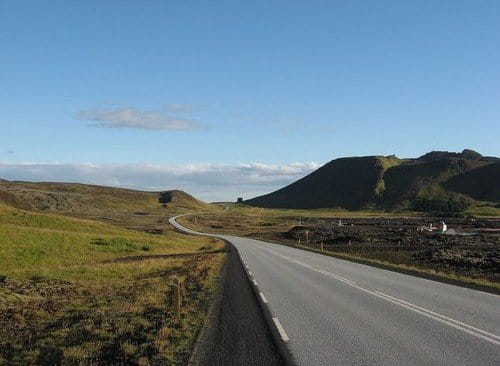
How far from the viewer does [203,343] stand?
445 inches

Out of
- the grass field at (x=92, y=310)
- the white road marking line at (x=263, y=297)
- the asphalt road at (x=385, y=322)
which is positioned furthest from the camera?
the white road marking line at (x=263, y=297)

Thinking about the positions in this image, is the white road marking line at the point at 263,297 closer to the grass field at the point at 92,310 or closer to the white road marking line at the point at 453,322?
the grass field at the point at 92,310

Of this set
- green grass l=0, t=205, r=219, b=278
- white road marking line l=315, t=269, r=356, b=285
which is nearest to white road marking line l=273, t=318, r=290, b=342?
white road marking line l=315, t=269, r=356, b=285

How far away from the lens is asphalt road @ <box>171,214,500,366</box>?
9680 millimetres

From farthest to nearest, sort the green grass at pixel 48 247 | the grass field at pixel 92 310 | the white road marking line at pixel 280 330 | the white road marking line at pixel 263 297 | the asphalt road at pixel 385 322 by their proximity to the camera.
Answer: the green grass at pixel 48 247 < the white road marking line at pixel 263 297 < the white road marking line at pixel 280 330 < the grass field at pixel 92 310 < the asphalt road at pixel 385 322

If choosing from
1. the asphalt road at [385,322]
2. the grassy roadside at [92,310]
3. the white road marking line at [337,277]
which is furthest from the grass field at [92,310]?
the white road marking line at [337,277]

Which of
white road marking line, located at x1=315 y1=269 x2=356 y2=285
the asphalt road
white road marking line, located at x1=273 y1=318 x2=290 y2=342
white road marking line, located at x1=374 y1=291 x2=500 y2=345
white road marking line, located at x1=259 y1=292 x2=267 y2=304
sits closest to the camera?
the asphalt road

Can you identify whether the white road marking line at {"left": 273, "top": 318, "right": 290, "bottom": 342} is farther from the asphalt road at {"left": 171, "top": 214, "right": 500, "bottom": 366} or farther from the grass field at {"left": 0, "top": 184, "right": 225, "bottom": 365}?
the grass field at {"left": 0, "top": 184, "right": 225, "bottom": 365}

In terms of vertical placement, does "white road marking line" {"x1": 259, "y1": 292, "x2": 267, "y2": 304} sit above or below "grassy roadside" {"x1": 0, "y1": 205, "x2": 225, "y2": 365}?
above

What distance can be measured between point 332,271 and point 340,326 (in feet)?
54.4

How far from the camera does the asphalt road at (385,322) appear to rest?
9680 millimetres

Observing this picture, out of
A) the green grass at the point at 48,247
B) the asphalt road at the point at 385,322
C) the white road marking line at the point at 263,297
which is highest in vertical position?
the asphalt road at the point at 385,322

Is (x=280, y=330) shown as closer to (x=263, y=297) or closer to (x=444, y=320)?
(x=444, y=320)

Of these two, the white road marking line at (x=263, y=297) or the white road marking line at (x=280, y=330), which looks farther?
the white road marking line at (x=263, y=297)
